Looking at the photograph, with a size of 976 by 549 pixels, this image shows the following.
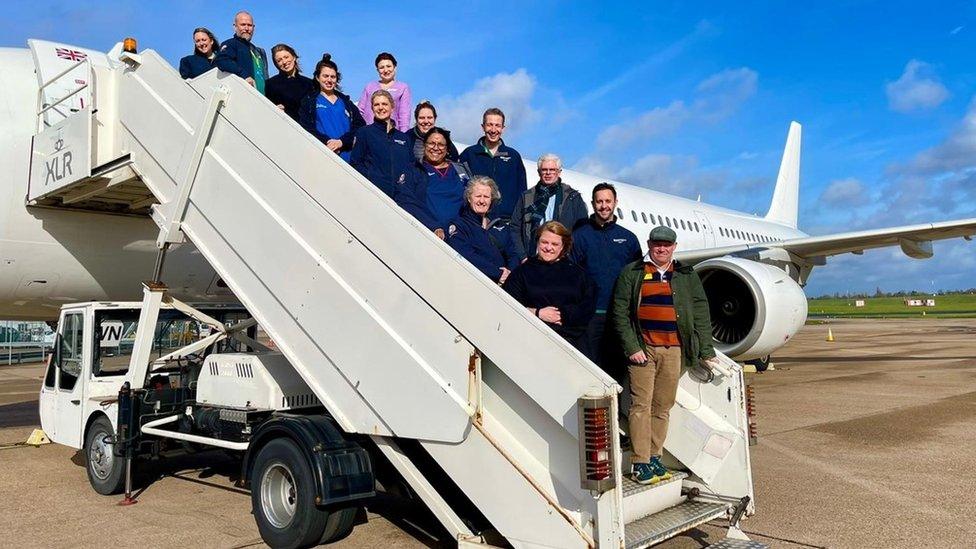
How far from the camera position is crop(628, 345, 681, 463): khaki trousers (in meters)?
3.92

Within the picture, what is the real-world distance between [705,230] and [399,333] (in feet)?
43.6

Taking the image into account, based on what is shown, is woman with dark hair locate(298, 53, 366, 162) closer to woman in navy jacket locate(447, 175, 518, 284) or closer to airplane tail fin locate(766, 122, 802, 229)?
woman in navy jacket locate(447, 175, 518, 284)

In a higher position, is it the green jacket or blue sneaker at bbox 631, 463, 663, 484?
the green jacket

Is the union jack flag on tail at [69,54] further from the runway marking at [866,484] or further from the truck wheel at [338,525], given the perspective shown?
the runway marking at [866,484]

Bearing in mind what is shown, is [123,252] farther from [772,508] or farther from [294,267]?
[772,508]

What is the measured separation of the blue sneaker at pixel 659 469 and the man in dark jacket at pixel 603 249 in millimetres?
620

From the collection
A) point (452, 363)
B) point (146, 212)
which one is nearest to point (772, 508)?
point (452, 363)

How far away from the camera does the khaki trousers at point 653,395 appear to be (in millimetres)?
3920

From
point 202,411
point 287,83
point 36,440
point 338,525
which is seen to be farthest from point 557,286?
point 36,440

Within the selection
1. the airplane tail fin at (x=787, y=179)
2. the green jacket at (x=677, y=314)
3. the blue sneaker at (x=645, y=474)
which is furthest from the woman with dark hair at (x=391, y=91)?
the airplane tail fin at (x=787, y=179)

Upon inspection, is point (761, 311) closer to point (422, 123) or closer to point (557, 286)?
point (422, 123)

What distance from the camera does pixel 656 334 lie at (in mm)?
4070

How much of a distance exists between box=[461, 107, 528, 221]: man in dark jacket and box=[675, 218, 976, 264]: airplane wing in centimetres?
604

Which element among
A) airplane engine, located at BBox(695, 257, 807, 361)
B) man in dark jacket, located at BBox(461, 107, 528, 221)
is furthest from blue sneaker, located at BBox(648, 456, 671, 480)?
airplane engine, located at BBox(695, 257, 807, 361)
